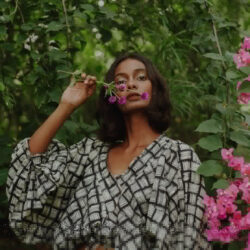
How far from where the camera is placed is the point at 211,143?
69.1 inches

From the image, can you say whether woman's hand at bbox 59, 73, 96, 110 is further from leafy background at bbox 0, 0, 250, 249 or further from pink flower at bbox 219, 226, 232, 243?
pink flower at bbox 219, 226, 232, 243

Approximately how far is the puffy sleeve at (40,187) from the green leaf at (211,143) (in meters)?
0.47

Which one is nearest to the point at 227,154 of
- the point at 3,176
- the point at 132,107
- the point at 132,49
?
the point at 132,107

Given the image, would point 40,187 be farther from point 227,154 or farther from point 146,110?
point 227,154

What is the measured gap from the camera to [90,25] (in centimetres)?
251

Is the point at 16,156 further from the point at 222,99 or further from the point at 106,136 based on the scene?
the point at 222,99

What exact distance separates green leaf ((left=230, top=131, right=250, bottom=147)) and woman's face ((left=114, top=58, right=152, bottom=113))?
0.34 m

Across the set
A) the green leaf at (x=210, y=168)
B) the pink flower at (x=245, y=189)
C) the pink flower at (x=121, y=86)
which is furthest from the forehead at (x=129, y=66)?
the pink flower at (x=245, y=189)

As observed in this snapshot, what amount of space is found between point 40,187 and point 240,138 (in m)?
0.74

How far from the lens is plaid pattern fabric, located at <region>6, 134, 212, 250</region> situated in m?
1.70

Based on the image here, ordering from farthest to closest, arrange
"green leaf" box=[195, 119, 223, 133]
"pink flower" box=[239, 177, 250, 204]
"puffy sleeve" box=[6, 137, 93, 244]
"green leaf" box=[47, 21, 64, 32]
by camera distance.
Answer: "green leaf" box=[47, 21, 64, 32] < "puffy sleeve" box=[6, 137, 93, 244] < "green leaf" box=[195, 119, 223, 133] < "pink flower" box=[239, 177, 250, 204]

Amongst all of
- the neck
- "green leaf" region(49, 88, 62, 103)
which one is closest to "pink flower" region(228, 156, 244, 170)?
the neck

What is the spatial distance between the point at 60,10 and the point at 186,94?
2.70 feet

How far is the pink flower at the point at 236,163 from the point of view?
1676mm
